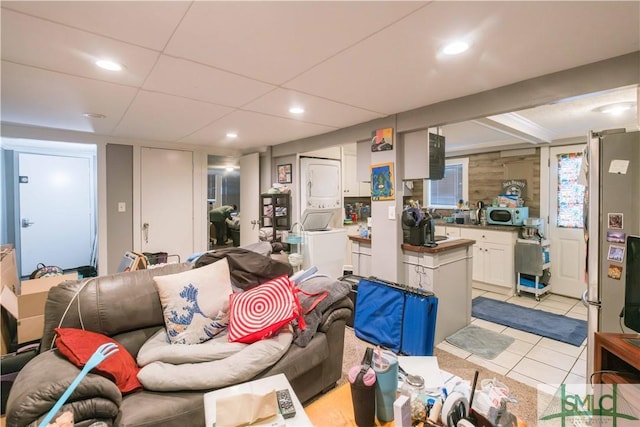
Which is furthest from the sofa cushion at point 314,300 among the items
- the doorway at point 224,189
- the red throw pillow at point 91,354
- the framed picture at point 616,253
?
the doorway at point 224,189

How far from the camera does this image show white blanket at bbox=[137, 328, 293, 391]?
1.49 meters

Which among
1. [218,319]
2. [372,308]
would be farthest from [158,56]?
[372,308]

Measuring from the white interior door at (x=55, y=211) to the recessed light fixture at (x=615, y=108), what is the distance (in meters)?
7.09

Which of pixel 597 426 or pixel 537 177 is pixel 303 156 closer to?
pixel 537 177

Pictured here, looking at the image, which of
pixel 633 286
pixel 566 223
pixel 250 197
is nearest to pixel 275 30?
pixel 633 286

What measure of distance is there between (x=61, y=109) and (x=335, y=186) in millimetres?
3389

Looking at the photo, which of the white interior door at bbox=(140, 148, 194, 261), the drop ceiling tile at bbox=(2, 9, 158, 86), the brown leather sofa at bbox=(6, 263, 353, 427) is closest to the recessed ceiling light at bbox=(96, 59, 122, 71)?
the drop ceiling tile at bbox=(2, 9, 158, 86)

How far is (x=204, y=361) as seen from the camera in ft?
5.44

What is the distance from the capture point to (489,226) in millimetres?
4422

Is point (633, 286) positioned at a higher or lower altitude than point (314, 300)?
higher

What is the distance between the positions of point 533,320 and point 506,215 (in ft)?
4.92

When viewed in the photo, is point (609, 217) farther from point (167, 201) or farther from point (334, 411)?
point (167, 201)

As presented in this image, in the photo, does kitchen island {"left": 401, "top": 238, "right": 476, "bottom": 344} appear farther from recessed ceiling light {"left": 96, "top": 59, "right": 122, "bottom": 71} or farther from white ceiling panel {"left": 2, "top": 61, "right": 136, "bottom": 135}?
white ceiling panel {"left": 2, "top": 61, "right": 136, "bottom": 135}

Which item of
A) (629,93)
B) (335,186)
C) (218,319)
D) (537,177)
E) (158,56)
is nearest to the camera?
(158,56)
